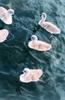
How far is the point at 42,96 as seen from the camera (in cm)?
604

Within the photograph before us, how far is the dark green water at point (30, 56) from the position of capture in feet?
19.9

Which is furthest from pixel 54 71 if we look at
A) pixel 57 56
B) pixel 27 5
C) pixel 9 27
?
pixel 27 5

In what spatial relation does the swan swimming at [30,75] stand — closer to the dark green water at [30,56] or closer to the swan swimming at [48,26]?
the dark green water at [30,56]

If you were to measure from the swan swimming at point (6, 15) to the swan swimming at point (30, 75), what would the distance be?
4.61 ft

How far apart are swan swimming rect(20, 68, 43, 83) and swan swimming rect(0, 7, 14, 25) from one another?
1405 millimetres

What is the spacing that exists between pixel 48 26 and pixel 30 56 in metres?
1.00

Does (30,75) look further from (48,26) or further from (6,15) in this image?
(6,15)

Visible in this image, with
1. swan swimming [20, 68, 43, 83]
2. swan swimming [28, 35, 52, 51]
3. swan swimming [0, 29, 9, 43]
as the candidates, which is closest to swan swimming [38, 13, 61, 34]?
swan swimming [28, 35, 52, 51]

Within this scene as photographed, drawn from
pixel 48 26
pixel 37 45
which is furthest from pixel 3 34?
pixel 48 26

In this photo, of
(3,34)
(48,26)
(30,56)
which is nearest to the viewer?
(30,56)

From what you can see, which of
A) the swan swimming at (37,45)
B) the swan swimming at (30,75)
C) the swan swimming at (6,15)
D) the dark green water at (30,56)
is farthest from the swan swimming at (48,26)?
the swan swimming at (30,75)

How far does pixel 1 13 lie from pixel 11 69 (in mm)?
1599

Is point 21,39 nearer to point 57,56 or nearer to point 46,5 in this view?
point 57,56

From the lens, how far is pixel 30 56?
6656mm
